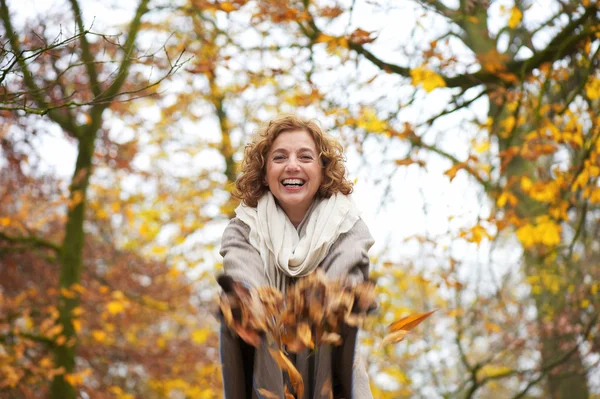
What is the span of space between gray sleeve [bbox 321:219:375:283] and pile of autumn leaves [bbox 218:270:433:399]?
1.25 ft

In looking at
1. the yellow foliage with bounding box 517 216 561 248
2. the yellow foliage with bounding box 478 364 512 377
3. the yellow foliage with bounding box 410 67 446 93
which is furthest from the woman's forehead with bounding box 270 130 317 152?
the yellow foliage with bounding box 478 364 512 377

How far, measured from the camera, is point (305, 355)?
253cm

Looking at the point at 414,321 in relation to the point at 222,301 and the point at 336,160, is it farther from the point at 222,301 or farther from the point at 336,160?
the point at 336,160

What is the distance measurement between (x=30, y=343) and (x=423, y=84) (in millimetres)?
5273

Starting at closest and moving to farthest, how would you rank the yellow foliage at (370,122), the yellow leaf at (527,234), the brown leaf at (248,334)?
the brown leaf at (248,334) < the yellow leaf at (527,234) < the yellow foliage at (370,122)

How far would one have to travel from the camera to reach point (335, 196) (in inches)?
114

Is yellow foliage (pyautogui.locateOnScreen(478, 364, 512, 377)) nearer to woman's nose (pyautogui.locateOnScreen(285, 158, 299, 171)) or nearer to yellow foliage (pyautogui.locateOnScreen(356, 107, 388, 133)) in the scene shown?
yellow foliage (pyautogui.locateOnScreen(356, 107, 388, 133))

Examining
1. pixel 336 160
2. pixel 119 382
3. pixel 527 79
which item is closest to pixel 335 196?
pixel 336 160

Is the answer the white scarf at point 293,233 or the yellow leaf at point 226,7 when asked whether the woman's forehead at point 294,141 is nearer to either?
the white scarf at point 293,233

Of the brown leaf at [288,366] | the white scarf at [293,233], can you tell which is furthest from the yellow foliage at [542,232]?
the brown leaf at [288,366]

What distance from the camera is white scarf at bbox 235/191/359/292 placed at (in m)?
2.63

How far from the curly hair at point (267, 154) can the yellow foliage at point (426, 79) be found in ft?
7.28

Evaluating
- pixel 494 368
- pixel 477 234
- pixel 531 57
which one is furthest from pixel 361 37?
pixel 494 368

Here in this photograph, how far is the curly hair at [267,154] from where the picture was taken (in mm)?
2959
